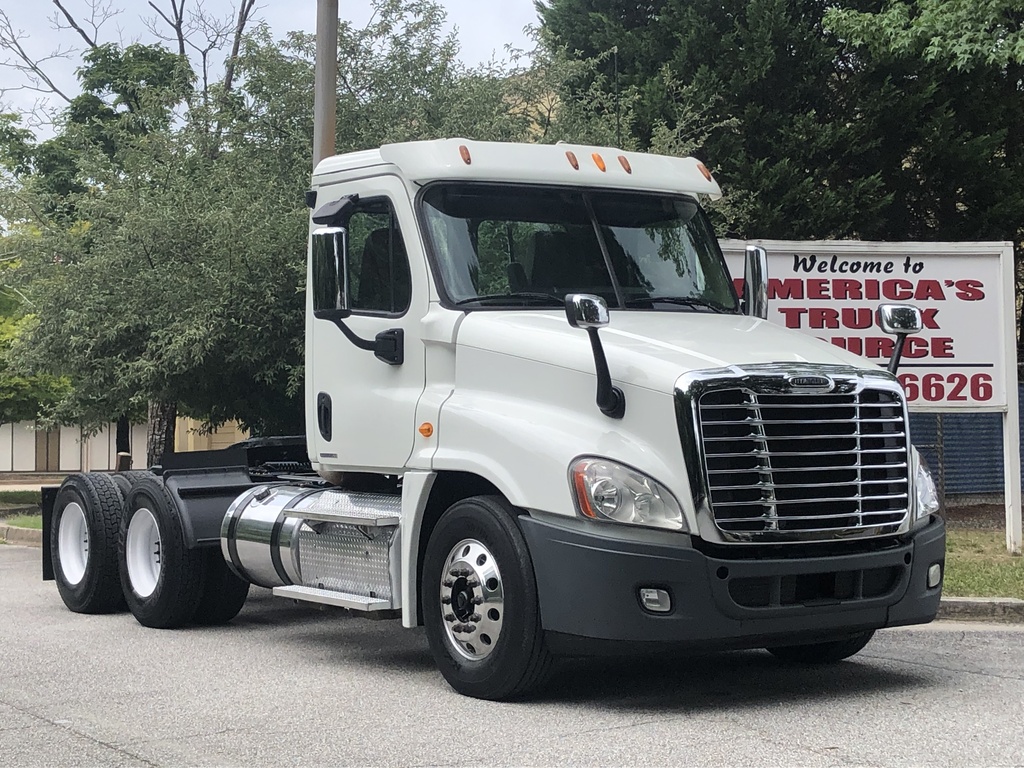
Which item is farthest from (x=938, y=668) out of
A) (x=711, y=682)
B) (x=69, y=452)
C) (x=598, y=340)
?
(x=69, y=452)

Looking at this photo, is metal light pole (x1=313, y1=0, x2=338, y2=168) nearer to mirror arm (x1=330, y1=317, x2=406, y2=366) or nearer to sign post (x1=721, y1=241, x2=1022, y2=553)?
sign post (x1=721, y1=241, x2=1022, y2=553)

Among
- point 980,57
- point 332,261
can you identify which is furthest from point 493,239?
point 980,57

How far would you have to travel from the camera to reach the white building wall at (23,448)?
49781 mm

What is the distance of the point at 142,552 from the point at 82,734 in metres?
4.09

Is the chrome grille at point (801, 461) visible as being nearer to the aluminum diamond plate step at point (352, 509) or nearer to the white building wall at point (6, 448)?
the aluminum diamond plate step at point (352, 509)

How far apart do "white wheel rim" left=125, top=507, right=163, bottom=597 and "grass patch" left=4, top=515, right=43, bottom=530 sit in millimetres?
8857

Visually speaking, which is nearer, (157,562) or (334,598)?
(334,598)

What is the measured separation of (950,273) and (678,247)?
6.25 metres

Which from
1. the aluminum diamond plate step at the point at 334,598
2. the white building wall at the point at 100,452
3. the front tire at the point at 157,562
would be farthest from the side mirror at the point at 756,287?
the white building wall at the point at 100,452

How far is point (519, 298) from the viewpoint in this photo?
8133mm

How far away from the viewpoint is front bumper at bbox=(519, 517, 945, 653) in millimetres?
6859

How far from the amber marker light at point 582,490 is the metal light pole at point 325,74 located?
693 centimetres

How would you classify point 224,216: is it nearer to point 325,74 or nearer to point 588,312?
point 325,74

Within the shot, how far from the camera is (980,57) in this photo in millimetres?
18703
